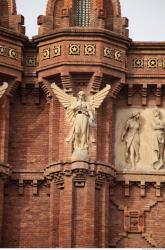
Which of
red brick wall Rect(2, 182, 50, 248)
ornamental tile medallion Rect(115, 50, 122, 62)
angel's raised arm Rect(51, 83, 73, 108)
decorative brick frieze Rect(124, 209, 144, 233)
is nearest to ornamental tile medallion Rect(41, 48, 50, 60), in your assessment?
angel's raised arm Rect(51, 83, 73, 108)

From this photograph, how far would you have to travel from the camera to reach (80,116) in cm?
5775

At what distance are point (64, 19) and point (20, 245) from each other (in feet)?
21.4

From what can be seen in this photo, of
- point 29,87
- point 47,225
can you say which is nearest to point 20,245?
point 47,225

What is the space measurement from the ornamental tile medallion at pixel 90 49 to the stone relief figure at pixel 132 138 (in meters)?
2.28

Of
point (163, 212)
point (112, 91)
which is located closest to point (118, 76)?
point (112, 91)

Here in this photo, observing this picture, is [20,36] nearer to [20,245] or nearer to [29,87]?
[29,87]

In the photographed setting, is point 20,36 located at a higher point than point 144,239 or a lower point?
higher

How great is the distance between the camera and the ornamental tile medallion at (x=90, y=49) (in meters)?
58.2

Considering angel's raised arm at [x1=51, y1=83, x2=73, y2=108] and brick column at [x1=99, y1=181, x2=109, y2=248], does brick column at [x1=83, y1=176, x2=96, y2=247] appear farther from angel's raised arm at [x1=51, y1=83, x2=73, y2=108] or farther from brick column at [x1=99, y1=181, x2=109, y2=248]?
angel's raised arm at [x1=51, y1=83, x2=73, y2=108]

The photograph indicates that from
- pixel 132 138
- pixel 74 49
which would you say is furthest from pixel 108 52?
pixel 132 138

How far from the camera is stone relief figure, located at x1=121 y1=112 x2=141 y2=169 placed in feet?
192

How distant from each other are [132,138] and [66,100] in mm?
2260

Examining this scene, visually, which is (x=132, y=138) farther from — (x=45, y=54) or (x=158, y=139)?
(x=45, y=54)

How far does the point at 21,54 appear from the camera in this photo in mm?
58750
